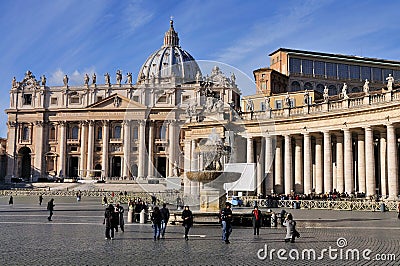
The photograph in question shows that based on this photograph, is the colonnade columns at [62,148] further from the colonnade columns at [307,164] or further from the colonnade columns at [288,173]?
the colonnade columns at [307,164]

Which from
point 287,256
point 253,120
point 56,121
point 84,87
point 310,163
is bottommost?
point 287,256

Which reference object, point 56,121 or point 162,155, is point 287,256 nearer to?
point 162,155

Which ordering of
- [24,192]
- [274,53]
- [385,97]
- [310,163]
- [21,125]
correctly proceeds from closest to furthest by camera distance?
[385,97]
[310,163]
[24,192]
[274,53]
[21,125]

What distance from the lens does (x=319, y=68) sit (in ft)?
264

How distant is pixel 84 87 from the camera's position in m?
124

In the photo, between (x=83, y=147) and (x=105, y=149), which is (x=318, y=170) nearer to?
(x=105, y=149)

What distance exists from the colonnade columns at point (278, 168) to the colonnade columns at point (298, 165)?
69.9 inches

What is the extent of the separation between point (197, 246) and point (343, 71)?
69102mm

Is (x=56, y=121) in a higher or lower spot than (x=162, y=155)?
higher

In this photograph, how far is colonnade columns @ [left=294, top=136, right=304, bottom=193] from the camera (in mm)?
50406

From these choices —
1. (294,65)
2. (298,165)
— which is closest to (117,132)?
(294,65)

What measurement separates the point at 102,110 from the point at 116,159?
1241cm

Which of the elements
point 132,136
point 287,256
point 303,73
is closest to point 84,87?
point 132,136

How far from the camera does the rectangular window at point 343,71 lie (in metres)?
81.2
